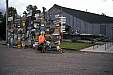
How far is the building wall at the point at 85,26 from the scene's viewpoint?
5355 mm

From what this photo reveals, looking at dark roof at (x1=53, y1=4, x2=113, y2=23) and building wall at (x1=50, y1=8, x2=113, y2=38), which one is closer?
dark roof at (x1=53, y1=4, x2=113, y2=23)

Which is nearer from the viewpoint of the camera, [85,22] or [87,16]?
[87,16]

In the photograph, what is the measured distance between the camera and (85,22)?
572cm

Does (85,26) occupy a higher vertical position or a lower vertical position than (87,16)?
lower

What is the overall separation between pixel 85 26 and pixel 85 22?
78mm

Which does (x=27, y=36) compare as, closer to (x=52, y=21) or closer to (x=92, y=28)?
(x=52, y=21)

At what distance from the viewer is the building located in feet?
17.3

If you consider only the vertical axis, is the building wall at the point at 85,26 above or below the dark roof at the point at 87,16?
below

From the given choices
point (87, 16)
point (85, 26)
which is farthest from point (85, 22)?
point (87, 16)

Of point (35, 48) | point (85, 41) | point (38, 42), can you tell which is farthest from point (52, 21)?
point (35, 48)

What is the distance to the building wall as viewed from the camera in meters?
5.36

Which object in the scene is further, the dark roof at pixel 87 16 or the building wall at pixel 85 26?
the building wall at pixel 85 26

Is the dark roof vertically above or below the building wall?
above

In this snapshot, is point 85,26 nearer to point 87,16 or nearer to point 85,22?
point 85,22
